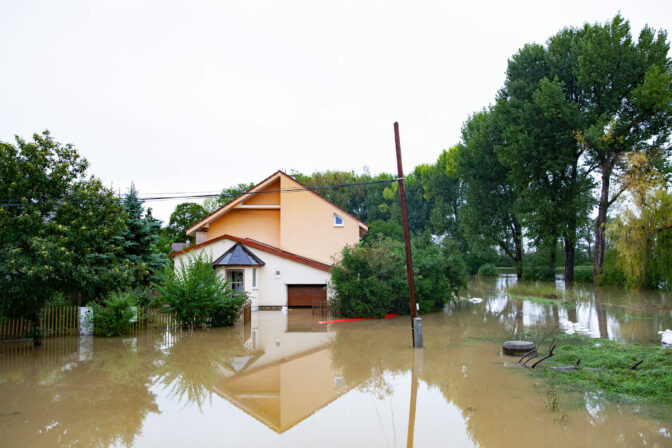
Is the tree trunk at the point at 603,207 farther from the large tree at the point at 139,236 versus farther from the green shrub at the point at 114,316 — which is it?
the green shrub at the point at 114,316

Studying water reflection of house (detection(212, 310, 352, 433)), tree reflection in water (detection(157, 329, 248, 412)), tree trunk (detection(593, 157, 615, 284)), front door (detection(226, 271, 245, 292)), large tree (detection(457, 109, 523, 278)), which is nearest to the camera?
water reflection of house (detection(212, 310, 352, 433))

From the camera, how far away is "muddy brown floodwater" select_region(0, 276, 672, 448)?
737 cm

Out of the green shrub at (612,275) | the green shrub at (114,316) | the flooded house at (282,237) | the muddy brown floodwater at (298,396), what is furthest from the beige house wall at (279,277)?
the green shrub at (612,275)

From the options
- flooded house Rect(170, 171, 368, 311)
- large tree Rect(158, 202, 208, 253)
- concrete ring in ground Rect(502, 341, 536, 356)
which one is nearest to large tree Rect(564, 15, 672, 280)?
Result: flooded house Rect(170, 171, 368, 311)

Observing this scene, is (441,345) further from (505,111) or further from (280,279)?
(505,111)

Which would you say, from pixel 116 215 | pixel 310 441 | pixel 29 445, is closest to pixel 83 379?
pixel 29 445

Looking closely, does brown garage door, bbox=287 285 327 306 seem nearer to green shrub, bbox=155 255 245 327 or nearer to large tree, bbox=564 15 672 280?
green shrub, bbox=155 255 245 327

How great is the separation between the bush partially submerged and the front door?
5.55m

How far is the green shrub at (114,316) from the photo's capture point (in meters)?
16.8

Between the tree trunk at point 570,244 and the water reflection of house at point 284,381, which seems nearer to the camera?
the water reflection of house at point 284,381

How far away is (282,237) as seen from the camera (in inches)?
1156

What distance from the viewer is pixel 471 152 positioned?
43.9m

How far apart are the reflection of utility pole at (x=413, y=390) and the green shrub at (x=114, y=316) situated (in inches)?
397

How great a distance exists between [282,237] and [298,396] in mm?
20096
